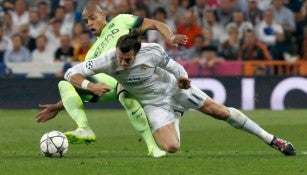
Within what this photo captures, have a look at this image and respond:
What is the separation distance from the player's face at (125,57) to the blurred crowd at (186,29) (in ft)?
33.7

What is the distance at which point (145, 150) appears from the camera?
13086 millimetres

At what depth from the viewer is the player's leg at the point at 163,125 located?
38.1 ft

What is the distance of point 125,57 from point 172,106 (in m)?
1.29

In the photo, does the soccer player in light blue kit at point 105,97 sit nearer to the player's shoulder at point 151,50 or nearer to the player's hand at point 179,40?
the player's hand at point 179,40

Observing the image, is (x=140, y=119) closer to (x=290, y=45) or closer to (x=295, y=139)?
(x=295, y=139)

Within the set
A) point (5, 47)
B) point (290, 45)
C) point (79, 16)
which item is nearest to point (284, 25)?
point (290, 45)

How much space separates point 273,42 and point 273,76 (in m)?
1.73

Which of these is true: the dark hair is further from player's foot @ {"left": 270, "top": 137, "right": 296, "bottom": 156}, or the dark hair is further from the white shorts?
player's foot @ {"left": 270, "top": 137, "right": 296, "bottom": 156}

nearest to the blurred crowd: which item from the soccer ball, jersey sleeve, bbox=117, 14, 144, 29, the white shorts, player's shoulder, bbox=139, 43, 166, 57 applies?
jersey sleeve, bbox=117, 14, 144, 29

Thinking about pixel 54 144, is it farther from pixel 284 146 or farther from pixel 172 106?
pixel 284 146

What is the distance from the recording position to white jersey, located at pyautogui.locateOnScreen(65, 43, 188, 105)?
441 inches

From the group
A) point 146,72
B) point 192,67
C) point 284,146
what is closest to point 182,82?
point 146,72

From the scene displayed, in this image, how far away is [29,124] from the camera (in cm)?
1752

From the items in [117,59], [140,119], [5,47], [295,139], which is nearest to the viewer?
[117,59]
